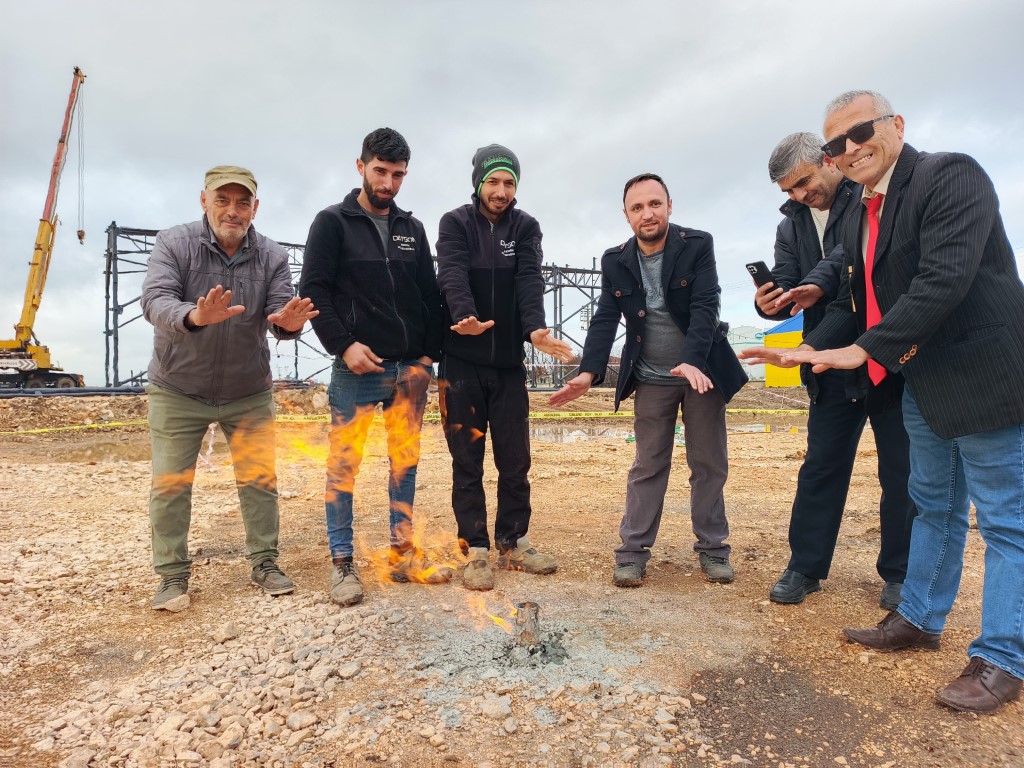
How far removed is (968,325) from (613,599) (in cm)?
228

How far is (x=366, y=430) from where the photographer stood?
408 centimetres

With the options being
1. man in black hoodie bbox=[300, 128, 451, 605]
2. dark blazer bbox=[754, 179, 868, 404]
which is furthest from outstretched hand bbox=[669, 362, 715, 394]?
man in black hoodie bbox=[300, 128, 451, 605]

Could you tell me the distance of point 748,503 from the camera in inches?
265

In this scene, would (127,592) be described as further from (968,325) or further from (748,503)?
(748,503)

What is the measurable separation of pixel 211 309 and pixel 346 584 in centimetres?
173

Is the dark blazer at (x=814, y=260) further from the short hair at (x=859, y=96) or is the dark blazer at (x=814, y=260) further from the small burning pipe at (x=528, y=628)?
the small burning pipe at (x=528, y=628)

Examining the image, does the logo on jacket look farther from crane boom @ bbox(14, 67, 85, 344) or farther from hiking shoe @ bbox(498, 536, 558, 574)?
crane boom @ bbox(14, 67, 85, 344)

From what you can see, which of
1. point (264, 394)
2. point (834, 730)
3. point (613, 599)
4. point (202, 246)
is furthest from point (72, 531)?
point (834, 730)

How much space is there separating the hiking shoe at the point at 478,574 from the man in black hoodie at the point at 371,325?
177 millimetres

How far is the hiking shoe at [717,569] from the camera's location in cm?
402

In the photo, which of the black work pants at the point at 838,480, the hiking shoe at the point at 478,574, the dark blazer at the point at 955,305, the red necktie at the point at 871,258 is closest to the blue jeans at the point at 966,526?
the dark blazer at the point at 955,305

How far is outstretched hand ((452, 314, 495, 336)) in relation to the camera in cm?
385

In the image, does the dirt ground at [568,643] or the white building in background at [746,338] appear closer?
the dirt ground at [568,643]

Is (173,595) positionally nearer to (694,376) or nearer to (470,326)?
(470,326)
